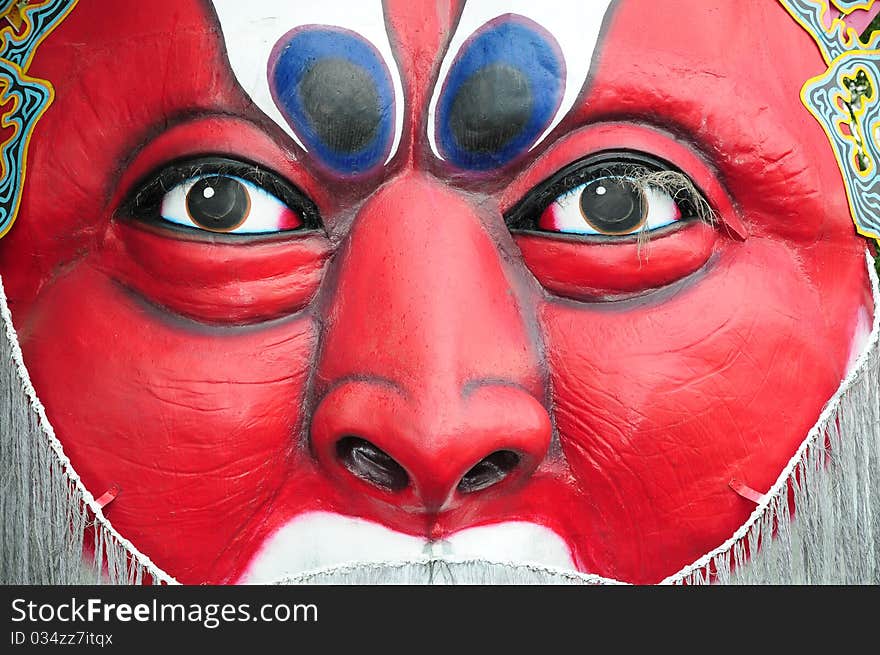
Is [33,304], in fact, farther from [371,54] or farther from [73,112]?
[371,54]

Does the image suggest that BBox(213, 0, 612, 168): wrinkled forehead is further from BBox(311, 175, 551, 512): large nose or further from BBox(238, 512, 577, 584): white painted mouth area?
BBox(238, 512, 577, 584): white painted mouth area

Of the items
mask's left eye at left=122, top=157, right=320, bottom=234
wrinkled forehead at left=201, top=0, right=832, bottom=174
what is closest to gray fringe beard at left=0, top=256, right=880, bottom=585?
mask's left eye at left=122, top=157, right=320, bottom=234

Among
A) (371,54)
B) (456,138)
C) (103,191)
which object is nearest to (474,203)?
(456,138)

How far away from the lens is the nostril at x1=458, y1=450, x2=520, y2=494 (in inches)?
103

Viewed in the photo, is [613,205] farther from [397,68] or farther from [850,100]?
[850,100]

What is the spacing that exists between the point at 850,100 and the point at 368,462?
1469 millimetres

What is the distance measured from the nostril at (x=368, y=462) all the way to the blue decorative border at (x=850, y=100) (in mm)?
1259

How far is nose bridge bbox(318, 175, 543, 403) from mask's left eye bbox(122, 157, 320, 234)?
188 millimetres

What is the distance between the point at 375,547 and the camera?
2.63m

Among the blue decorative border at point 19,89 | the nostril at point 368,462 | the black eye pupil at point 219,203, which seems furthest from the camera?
the blue decorative border at point 19,89

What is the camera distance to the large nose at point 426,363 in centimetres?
252

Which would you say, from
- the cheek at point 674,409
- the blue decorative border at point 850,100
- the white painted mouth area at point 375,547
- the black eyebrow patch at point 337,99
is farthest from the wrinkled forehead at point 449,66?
the white painted mouth area at point 375,547

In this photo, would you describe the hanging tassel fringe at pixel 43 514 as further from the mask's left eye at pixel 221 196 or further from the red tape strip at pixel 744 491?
the red tape strip at pixel 744 491

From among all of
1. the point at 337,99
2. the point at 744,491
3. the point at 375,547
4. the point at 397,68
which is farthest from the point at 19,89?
the point at 744,491
